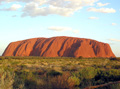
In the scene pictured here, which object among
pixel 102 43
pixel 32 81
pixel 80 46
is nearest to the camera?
pixel 32 81

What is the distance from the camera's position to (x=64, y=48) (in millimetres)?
69312

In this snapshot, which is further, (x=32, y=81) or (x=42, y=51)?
(x=42, y=51)

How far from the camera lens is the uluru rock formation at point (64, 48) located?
6619 cm

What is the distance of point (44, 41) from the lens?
3049 inches

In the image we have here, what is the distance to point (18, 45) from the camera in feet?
273

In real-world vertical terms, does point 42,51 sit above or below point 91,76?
below

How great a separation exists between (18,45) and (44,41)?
603 inches

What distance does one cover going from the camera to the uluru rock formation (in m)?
66.2

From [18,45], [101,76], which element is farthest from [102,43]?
[101,76]

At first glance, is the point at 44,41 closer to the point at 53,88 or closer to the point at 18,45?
the point at 18,45

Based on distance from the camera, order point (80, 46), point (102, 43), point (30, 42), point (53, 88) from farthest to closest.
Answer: point (30, 42), point (102, 43), point (80, 46), point (53, 88)

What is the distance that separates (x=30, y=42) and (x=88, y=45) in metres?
28.8

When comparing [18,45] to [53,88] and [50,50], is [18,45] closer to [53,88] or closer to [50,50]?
[50,50]

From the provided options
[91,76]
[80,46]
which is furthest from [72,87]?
A: [80,46]
